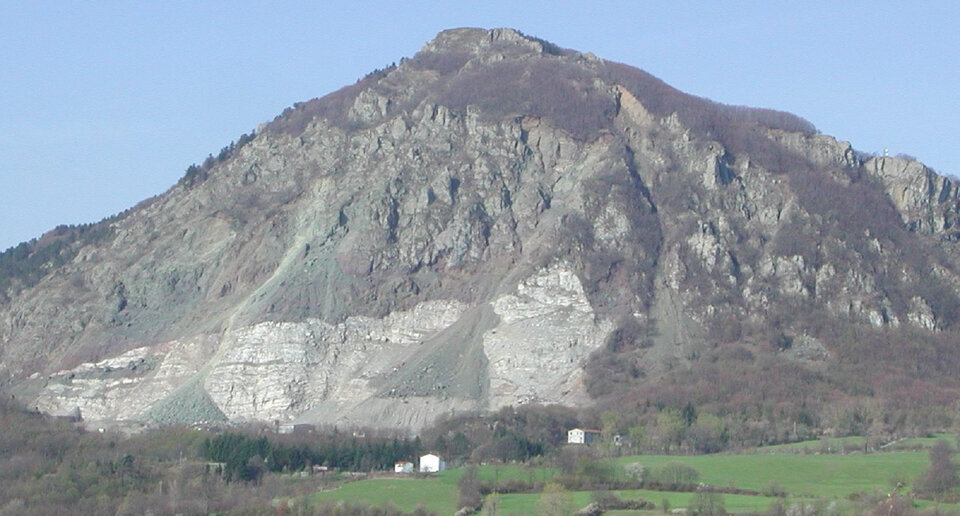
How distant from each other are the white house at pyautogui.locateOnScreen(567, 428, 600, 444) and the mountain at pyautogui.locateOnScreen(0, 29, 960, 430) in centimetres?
765

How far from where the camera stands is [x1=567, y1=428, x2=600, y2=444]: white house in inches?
5630

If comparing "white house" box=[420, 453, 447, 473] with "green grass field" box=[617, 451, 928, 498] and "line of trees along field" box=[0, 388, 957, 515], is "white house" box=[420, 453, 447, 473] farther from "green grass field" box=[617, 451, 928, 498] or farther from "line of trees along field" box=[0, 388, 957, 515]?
"green grass field" box=[617, 451, 928, 498]

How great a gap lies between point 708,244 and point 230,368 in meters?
42.6

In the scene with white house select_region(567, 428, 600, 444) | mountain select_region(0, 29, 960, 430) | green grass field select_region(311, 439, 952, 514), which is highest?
mountain select_region(0, 29, 960, 430)

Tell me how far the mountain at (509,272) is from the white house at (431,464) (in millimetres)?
21856

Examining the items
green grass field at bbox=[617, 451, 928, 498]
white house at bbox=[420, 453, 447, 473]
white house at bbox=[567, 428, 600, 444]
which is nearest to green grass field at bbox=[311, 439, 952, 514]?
green grass field at bbox=[617, 451, 928, 498]

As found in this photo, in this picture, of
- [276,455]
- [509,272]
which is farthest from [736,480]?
[509,272]

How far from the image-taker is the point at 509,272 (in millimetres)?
171375

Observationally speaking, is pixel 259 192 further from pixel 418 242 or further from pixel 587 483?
pixel 587 483

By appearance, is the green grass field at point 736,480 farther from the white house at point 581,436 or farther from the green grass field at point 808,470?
the white house at point 581,436

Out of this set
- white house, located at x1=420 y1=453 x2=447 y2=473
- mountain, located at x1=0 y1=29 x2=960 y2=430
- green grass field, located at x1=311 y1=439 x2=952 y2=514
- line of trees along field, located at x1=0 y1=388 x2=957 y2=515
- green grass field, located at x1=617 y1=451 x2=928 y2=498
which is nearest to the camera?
green grass field, located at x1=311 y1=439 x2=952 y2=514

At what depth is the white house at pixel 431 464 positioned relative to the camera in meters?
130

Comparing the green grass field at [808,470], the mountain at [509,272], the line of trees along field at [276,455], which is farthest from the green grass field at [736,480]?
the mountain at [509,272]

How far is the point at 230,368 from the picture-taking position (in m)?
163
